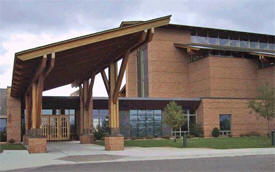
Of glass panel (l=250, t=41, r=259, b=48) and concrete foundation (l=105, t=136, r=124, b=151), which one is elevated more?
glass panel (l=250, t=41, r=259, b=48)

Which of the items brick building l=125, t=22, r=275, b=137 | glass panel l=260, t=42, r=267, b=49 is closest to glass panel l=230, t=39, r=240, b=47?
brick building l=125, t=22, r=275, b=137

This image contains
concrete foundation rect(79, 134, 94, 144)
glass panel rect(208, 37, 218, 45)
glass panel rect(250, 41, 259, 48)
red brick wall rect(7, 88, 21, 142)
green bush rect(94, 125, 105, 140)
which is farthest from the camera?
glass panel rect(250, 41, 259, 48)

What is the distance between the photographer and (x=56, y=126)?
113 feet

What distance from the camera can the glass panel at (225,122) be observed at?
37094mm

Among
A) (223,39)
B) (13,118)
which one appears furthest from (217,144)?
(223,39)

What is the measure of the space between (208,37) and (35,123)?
3194 cm

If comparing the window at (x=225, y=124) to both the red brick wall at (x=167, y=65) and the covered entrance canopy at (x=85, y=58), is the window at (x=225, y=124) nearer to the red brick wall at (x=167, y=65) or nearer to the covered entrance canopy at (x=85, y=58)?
the red brick wall at (x=167, y=65)

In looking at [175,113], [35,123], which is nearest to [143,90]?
[175,113]

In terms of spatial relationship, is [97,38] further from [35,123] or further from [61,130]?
[61,130]

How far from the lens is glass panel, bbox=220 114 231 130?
1460 inches

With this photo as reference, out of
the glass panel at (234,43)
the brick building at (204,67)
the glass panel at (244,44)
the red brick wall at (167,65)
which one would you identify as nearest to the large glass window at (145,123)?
the brick building at (204,67)

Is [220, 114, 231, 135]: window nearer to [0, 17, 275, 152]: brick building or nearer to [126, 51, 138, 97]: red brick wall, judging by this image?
[0, 17, 275, 152]: brick building

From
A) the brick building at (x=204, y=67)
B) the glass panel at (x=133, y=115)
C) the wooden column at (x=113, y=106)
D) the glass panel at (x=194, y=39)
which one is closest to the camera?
the wooden column at (x=113, y=106)

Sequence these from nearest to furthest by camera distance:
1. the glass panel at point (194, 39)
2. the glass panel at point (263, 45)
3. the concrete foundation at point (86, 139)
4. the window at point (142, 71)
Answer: the concrete foundation at point (86, 139), the window at point (142, 71), the glass panel at point (194, 39), the glass panel at point (263, 45)
